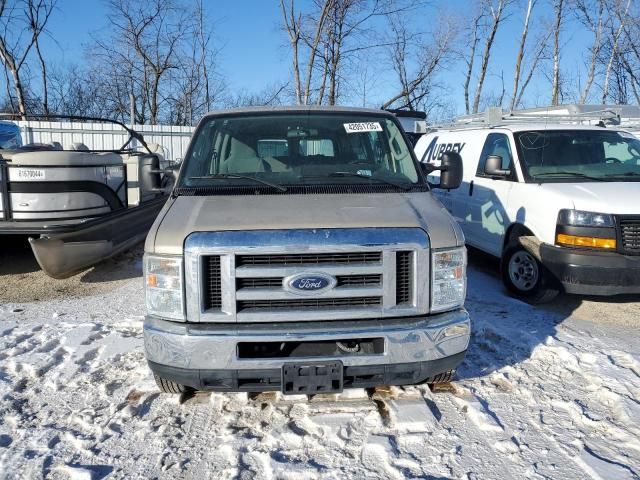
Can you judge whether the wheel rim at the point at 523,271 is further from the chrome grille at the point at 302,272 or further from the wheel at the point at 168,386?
the wheel at the point at 168,386

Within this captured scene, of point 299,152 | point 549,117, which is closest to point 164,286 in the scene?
point 299,152

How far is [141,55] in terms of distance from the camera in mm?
25000

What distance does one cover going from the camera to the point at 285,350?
3135 mm

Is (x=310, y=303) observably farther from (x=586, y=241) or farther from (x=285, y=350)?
(x=586, y=241)

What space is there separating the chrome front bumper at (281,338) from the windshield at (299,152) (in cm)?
116

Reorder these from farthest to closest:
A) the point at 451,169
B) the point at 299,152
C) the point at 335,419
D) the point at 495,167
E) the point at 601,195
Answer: the point at 495,167
the point at 601,195
the point at 451,169
the point at 299,152
the point at 335,419

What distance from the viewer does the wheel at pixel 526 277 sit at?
5.50 metres

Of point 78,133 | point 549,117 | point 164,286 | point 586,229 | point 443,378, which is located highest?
point 78,133

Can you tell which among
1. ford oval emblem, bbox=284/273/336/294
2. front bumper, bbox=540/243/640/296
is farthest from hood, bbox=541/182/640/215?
ford oval emblem, bbox=284/273/336/294

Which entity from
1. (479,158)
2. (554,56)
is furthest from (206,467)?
(554,56)

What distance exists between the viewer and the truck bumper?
2.94 m

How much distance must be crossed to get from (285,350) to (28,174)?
15.0 ft

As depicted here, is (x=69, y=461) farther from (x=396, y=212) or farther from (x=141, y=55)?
(x=141, y=55)

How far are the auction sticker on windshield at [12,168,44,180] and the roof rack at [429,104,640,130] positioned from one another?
608 cm
